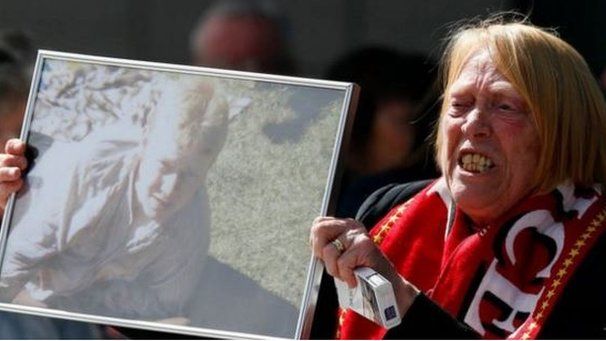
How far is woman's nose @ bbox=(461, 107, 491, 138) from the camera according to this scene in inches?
111

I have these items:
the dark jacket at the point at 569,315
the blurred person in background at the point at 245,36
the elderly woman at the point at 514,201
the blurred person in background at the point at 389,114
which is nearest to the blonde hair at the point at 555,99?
the elderly woman at the point at 514,201

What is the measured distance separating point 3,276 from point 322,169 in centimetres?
61

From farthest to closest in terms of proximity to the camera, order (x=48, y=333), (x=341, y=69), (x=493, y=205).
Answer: (x=341, y=69)
(x=48, y=333)
(x=493, y=205)

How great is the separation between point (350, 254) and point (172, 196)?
38cm

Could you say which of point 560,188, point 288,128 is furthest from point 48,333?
point 560,188

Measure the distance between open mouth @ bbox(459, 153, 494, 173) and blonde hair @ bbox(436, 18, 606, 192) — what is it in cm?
7

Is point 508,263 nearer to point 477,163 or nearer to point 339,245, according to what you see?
point 477,163

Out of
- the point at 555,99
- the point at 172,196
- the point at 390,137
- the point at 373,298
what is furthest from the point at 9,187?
the point at 390,137

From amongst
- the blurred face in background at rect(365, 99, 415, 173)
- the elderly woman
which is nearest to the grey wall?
the blurred face in background at rect(365, 99, 415, 173)

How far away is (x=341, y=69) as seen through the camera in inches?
171

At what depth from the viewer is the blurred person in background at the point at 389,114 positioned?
4.23 m

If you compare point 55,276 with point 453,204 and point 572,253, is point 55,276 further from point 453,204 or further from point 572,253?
point 572,253

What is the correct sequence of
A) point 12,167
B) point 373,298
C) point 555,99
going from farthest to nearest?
point 12,167 < point 555,99 < point 373,298

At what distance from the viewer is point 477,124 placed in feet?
9.30
